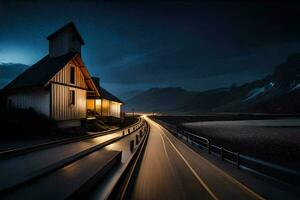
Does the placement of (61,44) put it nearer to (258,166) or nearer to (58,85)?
(58,85)

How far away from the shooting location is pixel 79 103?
20.2m

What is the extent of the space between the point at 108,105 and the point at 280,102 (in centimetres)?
17951

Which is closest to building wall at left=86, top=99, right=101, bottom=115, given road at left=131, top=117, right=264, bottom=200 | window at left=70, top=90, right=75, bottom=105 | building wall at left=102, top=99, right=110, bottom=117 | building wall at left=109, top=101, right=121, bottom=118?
building wall at left=102, top=99, right=110, bottom=117

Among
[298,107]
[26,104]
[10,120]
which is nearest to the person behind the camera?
[10,120]

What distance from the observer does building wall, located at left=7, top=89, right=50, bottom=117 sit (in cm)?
1633

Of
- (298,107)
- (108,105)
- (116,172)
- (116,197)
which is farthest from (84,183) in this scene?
(298,107)

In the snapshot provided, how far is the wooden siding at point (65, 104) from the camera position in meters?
16.6

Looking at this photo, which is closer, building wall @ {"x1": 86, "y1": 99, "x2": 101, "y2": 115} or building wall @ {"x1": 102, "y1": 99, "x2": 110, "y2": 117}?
building wall @ {"x1": 86, "y1": 99, "x2": 101, "y2": 115}

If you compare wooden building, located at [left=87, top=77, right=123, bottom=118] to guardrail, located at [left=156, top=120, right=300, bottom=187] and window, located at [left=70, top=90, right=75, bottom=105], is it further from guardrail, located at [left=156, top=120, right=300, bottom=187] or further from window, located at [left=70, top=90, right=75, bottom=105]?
guardrail, located at [left=156, top=120, right=300, bottom=187]

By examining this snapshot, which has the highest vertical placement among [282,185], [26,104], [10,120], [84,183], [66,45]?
[66,45]

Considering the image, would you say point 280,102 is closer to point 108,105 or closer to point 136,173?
point 108,105

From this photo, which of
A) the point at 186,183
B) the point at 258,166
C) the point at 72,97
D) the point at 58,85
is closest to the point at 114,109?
the point at 72,97

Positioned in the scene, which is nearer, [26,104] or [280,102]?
[26,104]

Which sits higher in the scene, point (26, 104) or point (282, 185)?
point (26, 104)
